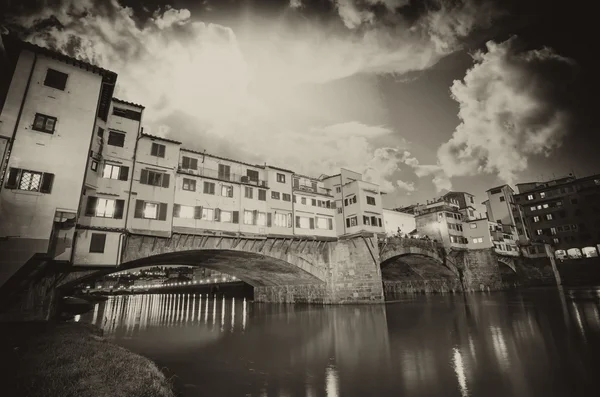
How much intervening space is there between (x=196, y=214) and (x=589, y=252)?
8977 centimetres

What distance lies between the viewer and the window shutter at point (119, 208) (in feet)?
83.5

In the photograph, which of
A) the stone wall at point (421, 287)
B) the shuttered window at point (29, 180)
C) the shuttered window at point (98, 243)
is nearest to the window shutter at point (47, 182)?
the shuttered window at point (29, 180)

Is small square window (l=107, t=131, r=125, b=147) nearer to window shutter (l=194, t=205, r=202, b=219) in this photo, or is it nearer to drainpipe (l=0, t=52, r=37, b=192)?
drainpipe (l=0, t=52, r=37, b=192)

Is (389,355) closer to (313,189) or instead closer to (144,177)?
(144,177)

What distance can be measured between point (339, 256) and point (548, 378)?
31.3 meters

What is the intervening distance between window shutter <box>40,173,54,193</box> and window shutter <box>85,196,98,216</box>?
3655mm

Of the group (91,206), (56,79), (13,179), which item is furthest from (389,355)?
(56,79)

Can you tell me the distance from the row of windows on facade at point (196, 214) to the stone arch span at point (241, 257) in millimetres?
2240

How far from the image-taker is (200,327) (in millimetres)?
29641

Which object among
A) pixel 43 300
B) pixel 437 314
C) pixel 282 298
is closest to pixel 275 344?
pixel 43 300

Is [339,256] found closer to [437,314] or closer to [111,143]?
[437,314]

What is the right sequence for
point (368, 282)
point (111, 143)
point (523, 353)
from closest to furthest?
point (523, 353)
point (111, 143)
point (368, 282)

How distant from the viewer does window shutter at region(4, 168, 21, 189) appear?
19.4 meters

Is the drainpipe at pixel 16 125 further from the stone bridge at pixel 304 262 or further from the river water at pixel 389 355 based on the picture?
the river water at pixel 389 355
